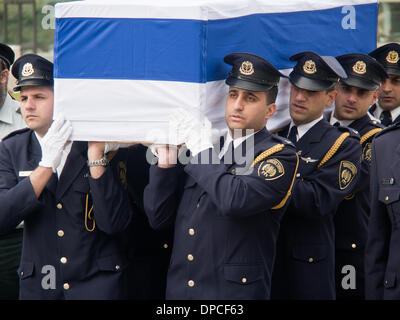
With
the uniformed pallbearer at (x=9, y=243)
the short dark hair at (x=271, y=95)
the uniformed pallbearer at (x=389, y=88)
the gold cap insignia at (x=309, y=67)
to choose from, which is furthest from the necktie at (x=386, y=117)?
the uniformed pallbearer at (x=9, y=243)

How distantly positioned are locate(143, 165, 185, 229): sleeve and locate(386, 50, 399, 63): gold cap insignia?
2.39 metres

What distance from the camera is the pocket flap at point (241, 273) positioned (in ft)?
13.5

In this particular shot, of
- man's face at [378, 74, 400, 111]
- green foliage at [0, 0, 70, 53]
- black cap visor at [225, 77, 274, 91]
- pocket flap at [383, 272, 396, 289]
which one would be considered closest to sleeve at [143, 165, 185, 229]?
black cap visor at [225, 77, 274, 91]

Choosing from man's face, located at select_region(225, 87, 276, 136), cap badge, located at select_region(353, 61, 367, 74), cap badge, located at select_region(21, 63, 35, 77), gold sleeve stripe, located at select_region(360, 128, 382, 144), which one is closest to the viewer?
man's face, located at select_region(225, 87, 276, 136)

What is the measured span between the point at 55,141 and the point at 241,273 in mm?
1264

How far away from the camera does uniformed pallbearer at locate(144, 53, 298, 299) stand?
4.07 meters

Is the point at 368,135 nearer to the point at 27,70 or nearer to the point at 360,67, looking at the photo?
the point at 360,67

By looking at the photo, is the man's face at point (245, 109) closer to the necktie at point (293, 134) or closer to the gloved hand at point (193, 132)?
the gloved hand at point (193, 132)

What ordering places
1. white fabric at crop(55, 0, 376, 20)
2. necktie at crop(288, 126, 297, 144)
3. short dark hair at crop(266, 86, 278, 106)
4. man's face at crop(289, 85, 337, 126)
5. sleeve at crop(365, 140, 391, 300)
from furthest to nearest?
1. necktie at crop(288, 126, 297, 144)
2. man's face at crop(289, 85, 337, 126)
3. short dark hair at crop(266, 86, 278, 106)
4. white fabric at crop(55, 0, 376, 20)
5. sleeve at crop(365, 140, 391, 300)

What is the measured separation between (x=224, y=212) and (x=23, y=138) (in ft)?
4.65

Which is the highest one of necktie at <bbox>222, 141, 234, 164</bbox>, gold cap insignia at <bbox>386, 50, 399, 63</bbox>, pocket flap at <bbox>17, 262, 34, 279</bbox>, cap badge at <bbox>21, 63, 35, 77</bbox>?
gold cap insignia at <bbox>386, 50, 399, 63</bbox>

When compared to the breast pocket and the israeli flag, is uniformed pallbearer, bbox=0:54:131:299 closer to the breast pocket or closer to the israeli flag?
the israeli flag

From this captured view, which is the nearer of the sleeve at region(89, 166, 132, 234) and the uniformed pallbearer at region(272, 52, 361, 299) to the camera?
the sleeve at region(89, 166, 132, 234)

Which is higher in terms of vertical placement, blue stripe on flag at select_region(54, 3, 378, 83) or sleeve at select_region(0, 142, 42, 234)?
blue stripe on flag at select_region(54, 3, 378, 83)
